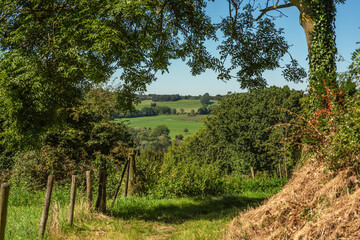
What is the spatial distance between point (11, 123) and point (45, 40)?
8.69 ft

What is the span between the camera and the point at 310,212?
4883 mm

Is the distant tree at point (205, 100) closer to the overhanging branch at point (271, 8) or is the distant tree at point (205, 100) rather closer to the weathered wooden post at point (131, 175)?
the weathered wooden post at point (131, 175)

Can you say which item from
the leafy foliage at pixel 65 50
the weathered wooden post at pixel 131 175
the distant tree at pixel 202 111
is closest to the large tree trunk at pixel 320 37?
the leafy foliage at pixel 65 50

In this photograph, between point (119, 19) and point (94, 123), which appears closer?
point (119, 19)

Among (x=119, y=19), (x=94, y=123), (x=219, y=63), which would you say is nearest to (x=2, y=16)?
(x=119, y=19)

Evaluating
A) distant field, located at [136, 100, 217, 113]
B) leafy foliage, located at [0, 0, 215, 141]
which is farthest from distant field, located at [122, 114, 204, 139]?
leafy foliage, located at [0, 0, 215, 141]

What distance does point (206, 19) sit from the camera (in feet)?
33.7

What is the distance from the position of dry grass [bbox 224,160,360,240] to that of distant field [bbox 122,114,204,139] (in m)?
86.8

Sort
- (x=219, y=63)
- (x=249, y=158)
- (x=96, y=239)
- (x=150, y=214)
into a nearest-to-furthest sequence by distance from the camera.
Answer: (x=96, y=239), (x=150, y=214), (x=219, y=63), (x=249, y=158)

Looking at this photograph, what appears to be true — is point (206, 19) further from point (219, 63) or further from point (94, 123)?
point (94, 123)

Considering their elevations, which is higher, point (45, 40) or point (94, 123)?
point (45, 40)

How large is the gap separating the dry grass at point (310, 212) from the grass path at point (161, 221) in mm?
1001

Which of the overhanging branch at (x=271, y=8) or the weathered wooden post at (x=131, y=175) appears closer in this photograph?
the overhanging branch at (x=271, y=8)

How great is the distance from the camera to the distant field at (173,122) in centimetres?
9919
